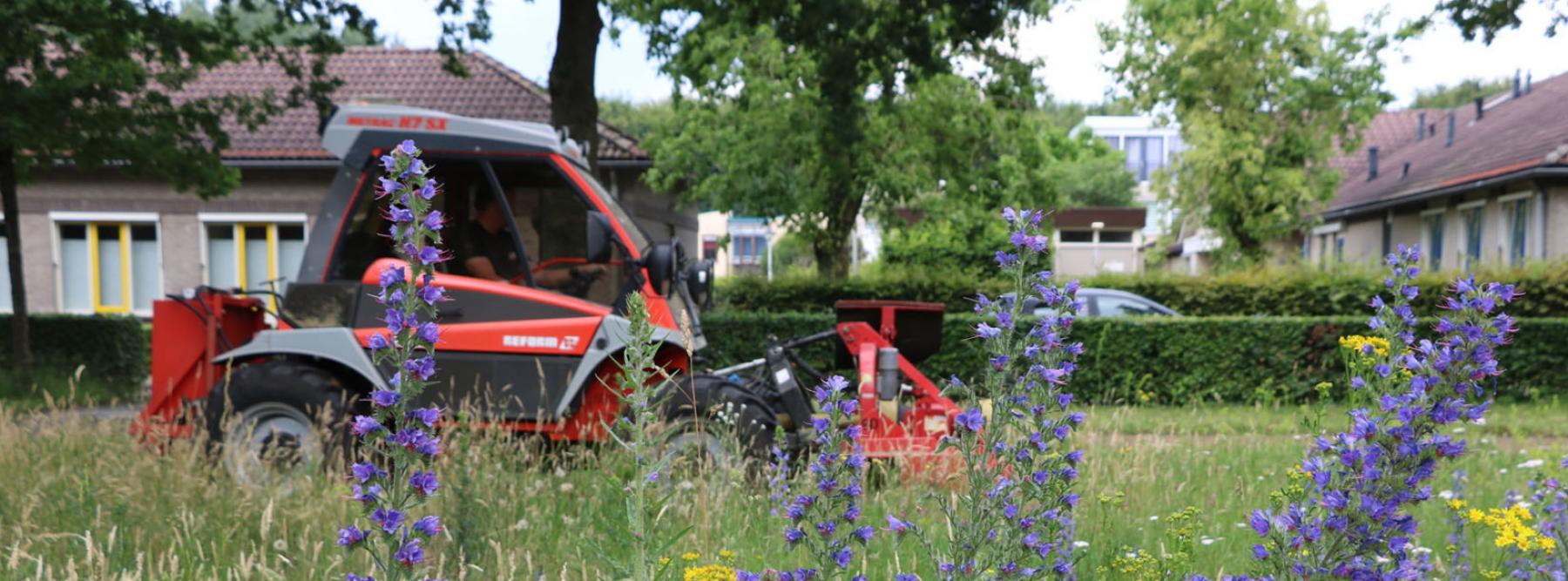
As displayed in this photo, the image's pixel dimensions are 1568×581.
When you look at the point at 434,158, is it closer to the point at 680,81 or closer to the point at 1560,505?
the point at 1560,505

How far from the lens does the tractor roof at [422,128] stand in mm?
6492

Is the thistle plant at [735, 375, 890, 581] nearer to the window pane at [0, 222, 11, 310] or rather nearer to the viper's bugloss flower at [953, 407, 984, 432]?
the viper's bugloss flower at [953, 407, 984, 432]

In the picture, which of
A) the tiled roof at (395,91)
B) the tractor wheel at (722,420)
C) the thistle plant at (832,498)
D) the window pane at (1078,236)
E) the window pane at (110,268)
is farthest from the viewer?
the window pane at (1078,236)

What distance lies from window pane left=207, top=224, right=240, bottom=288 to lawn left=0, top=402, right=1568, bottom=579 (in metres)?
14.6

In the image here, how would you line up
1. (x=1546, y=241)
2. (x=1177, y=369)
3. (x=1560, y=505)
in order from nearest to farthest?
(x=1560, y=505) < (x=1177, y=369) < (x=1546, y=241)

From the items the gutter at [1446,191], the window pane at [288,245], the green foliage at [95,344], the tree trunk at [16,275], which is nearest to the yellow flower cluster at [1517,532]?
the tree trunk at [16,275]

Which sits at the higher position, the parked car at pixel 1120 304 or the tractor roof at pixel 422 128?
the tractor roof at pixel 422 128

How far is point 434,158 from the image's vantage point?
21.3 ft

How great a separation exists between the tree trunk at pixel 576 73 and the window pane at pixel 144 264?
1252cm

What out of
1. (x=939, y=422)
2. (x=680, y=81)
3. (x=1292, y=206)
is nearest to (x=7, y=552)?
(x=939, y=422)

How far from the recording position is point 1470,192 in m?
22.6

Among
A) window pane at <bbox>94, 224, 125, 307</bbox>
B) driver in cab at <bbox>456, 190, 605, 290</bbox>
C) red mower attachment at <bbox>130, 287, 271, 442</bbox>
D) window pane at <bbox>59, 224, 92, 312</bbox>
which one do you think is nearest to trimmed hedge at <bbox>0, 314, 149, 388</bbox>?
window pane at <bbox>94, 224, 125, 307</bbox>

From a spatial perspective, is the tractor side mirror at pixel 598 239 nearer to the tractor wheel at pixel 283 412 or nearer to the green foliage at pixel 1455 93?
the tractor wheel at pixel 283 412

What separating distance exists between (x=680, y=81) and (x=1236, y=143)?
11.5m
